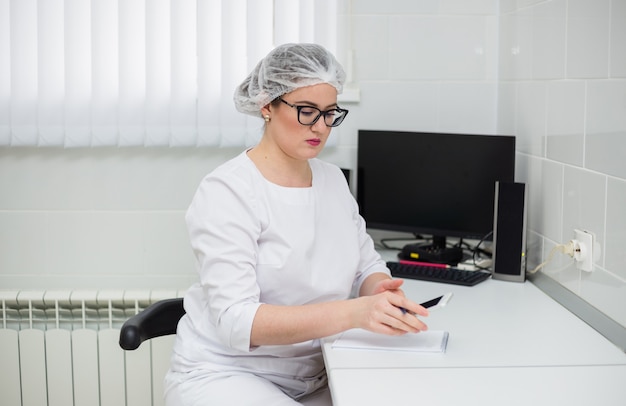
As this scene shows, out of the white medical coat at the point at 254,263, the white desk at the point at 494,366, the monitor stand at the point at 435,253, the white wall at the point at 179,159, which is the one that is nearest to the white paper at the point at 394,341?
the white desk at the point at 494,366

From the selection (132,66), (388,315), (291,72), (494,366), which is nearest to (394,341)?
(388,315)

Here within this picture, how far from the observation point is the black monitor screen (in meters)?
2.55

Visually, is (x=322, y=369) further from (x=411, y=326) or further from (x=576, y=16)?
(x=576, y=16)

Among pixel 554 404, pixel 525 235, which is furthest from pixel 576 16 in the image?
pixel 554 404

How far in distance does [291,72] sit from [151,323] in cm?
72

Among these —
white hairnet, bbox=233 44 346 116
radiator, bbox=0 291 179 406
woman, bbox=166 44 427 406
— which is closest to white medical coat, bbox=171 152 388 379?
woman, bbox=166 44 427 406

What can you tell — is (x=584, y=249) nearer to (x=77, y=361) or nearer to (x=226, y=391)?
(x=226, y=391)

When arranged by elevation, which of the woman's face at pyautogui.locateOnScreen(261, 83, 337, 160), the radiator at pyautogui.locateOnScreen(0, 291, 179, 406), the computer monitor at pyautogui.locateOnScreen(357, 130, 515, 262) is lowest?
the radiator at pyautogui.locateOnScreen(0, 291, 179, 406)

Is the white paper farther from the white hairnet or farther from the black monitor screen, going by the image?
the black monitor screen

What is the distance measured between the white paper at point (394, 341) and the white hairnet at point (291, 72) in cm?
61

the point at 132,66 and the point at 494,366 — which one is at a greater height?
the point at 132,66

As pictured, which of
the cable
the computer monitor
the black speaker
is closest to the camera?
the cable

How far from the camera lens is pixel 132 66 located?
9.07ft

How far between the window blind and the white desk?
3.87 feet
